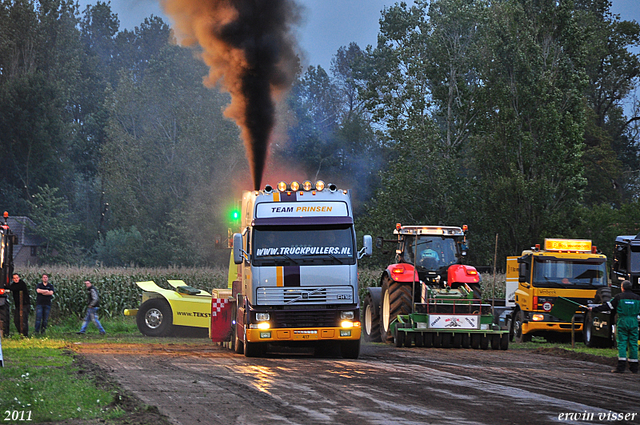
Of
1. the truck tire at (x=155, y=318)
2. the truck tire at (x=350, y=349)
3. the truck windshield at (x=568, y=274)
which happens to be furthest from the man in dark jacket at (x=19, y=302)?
the truck windshield at (x=568, y=274)

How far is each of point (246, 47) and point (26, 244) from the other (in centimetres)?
4941

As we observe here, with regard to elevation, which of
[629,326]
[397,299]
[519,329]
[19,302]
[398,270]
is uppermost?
[398,270]

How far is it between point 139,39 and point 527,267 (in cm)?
8733

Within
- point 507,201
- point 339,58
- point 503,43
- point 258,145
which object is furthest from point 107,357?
point 339,58

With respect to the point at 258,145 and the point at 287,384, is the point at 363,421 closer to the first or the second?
the point at 287,384

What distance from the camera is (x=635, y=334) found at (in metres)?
17.5

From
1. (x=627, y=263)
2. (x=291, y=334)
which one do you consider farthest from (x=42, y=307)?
(x=627, y=263)

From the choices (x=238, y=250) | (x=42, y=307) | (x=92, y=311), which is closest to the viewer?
(x=238, y=250)

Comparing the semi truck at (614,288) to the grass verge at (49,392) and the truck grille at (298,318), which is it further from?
the grass verge at (49,392)

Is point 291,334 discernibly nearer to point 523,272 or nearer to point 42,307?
point 523,272

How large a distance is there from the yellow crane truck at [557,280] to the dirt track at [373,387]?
596cm
